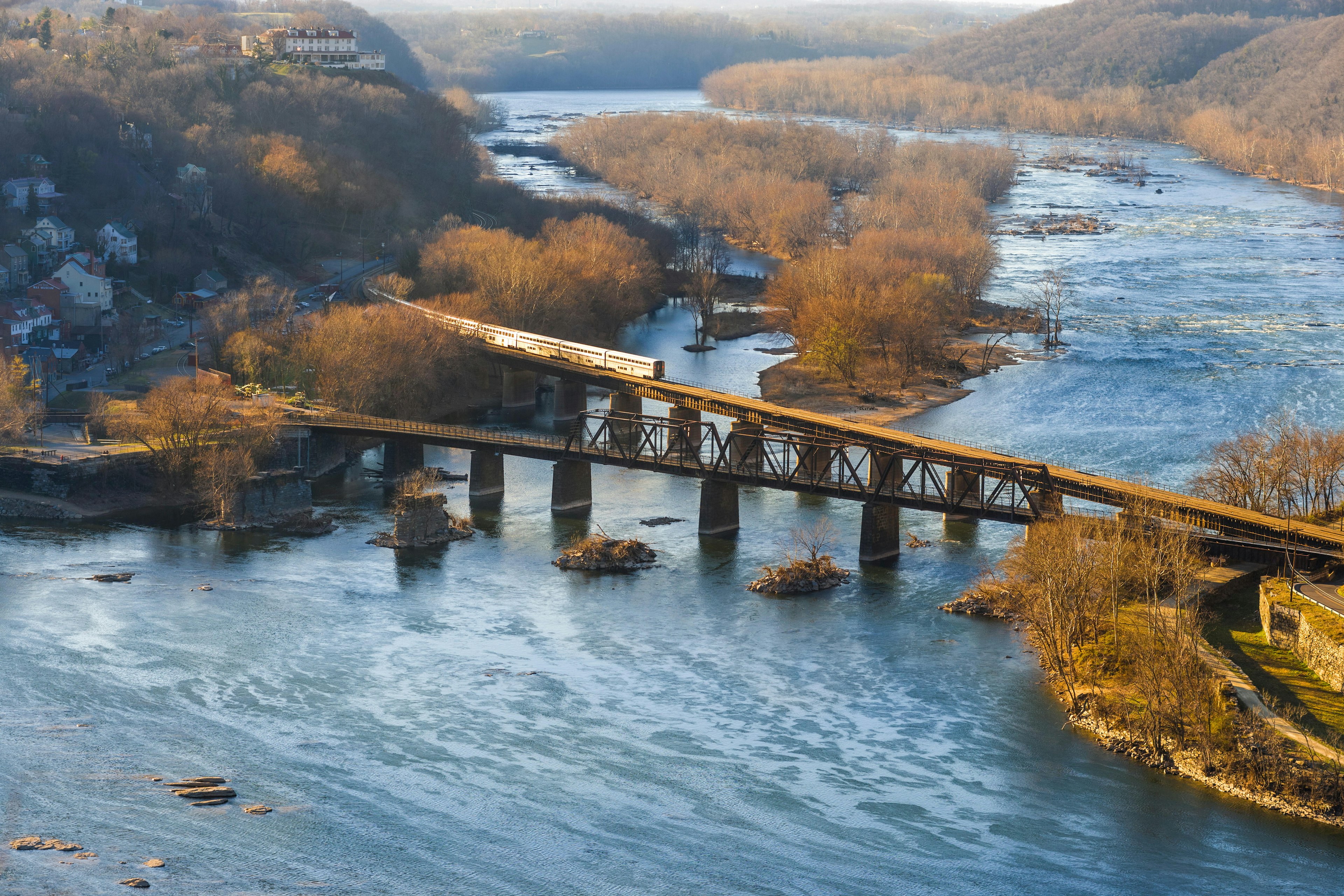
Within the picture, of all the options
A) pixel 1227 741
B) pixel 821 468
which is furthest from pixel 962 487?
pixel 1227 741

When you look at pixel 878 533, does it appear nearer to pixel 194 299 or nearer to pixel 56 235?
pixel 194 299

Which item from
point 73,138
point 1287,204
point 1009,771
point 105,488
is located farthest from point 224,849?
point 1287,204

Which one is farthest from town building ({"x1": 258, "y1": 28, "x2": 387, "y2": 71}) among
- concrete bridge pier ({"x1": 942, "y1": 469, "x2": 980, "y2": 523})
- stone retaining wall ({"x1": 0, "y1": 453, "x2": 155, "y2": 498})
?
concrete bridge pier ({"x1": 942, "y1": 469, "x2": 980, "y2": 523})

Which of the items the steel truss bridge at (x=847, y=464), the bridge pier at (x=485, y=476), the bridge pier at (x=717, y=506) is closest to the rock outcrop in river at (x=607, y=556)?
the bridge pier at (x=717, y=506)

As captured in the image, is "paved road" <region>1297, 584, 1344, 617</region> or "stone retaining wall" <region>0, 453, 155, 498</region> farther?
"stone retaining wall" <region>0, 453, 155, 498</region>

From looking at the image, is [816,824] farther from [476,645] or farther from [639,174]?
[639,174]

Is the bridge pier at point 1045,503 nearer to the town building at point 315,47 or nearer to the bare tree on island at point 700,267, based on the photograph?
the bare tree on island at point 700,267

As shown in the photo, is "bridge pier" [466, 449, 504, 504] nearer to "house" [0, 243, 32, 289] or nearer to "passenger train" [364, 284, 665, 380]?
"passenger train" [364, 284, 665, 380]
